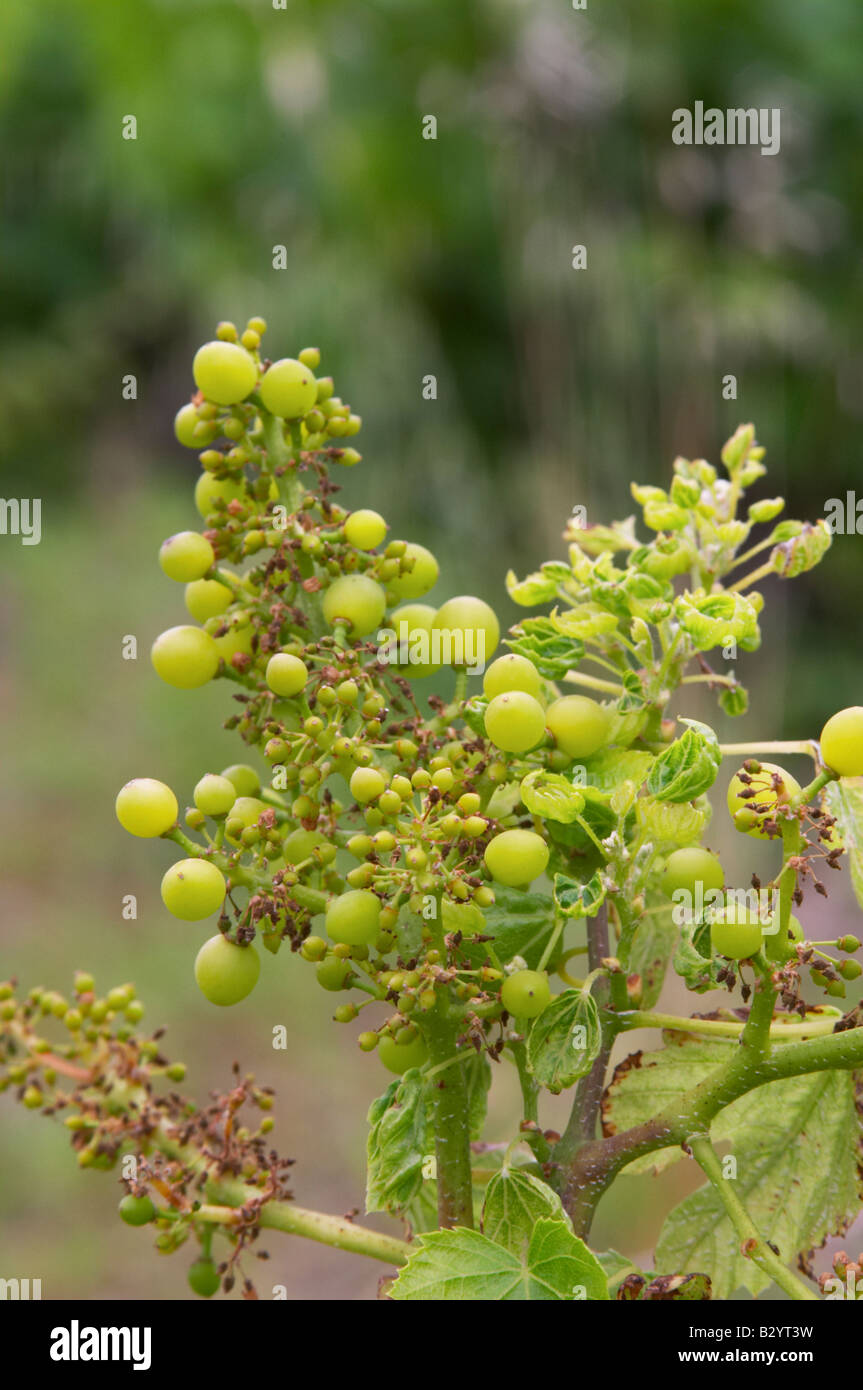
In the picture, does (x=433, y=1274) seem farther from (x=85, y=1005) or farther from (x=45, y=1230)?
(x=45, y=1230)

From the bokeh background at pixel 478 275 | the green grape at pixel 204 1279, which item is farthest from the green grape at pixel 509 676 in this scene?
the bokeh background at pixel 478 275

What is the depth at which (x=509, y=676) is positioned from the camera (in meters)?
0.39

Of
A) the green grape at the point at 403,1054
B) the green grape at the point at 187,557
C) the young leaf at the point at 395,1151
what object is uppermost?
the green grape at the point at 187,557

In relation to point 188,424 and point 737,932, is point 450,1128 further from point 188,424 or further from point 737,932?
point 188,424

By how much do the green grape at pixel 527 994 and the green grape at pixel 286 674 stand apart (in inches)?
4.3

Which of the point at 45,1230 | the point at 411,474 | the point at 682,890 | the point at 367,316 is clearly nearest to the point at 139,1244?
the point at 45,1230

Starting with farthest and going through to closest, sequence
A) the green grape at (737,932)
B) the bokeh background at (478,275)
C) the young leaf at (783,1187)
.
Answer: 1. the bokeh background at (478,275)
2. the young leaf at (783,1187)
3. the green grape at (737,932)

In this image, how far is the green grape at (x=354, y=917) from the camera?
0.36 metres

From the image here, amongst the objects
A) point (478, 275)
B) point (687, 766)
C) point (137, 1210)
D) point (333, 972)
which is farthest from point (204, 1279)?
point (478, 275)

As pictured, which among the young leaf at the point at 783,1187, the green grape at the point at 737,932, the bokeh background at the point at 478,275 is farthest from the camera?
the bokeh background at the point at 478,275

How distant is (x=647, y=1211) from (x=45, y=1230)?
3.26ft

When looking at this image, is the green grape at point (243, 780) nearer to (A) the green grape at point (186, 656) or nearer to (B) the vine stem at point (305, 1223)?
(A) the green grape at point (186, 656)

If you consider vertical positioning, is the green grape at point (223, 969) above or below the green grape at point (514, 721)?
below

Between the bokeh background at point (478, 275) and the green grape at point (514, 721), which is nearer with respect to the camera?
the green grape at point (514, 721)
